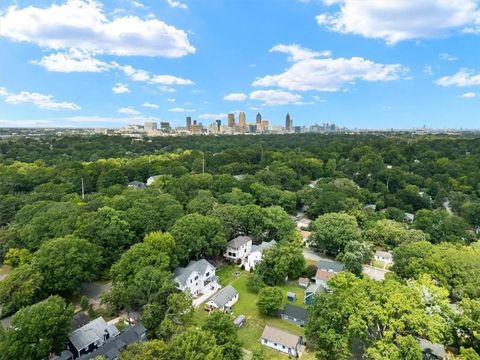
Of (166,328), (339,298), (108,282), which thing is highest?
(339,298)

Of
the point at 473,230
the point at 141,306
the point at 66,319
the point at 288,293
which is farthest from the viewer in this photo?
the point at 473,230

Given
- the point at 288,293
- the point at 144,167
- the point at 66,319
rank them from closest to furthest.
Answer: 1. the point at 66,319
2. the point at 288,293
3. the point at 144,167

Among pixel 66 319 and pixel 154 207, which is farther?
pixel 154 207

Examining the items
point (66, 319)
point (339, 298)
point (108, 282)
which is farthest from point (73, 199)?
point (339, 298)

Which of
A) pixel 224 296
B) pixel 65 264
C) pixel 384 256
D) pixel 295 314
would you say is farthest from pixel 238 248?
pixel 384 256

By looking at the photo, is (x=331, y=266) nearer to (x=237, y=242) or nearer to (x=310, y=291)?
(x=310, y=291)

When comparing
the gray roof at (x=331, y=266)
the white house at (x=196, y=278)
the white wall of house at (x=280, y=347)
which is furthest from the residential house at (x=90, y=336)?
the gray roof at (x=331, y=266)

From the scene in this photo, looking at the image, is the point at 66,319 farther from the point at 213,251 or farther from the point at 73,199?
the point at 73,199

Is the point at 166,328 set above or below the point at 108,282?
above
